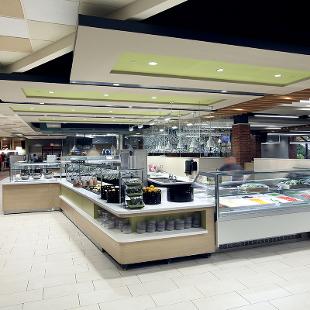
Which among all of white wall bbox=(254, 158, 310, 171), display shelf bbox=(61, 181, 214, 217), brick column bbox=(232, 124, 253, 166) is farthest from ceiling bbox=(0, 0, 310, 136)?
brick column bbox=(232, 124, 253, 166)

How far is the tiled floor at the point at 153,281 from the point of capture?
10.3 feet

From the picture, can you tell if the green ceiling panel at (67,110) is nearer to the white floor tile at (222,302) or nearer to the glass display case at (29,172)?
the glass display case at (29,172)

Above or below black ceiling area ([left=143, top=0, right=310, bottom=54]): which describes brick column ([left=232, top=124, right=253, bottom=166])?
below

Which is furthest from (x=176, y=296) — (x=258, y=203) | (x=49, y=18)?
(x=49, y=18)

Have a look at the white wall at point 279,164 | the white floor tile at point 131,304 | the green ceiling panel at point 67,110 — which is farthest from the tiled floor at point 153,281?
the green ceiling panel at point 67,110

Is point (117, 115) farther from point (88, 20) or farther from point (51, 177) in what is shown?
point (88, 20)

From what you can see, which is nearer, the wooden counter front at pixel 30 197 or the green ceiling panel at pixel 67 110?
the wooden counter front at pixel 30 197

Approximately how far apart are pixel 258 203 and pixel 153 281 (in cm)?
214

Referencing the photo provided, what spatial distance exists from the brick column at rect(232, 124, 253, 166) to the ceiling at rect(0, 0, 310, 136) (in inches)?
86.1

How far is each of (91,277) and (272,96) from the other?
5436mm

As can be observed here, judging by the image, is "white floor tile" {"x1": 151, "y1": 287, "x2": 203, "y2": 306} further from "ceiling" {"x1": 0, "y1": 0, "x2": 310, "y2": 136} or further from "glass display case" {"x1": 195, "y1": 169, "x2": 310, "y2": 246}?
"ceiling" {"x1": 0, "y1": 0, "x2": 310, "y2": 136}

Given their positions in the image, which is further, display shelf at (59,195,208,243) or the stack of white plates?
the stack of white plates

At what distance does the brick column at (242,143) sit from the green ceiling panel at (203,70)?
4.31m

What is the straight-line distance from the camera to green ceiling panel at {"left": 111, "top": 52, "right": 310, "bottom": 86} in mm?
4345
